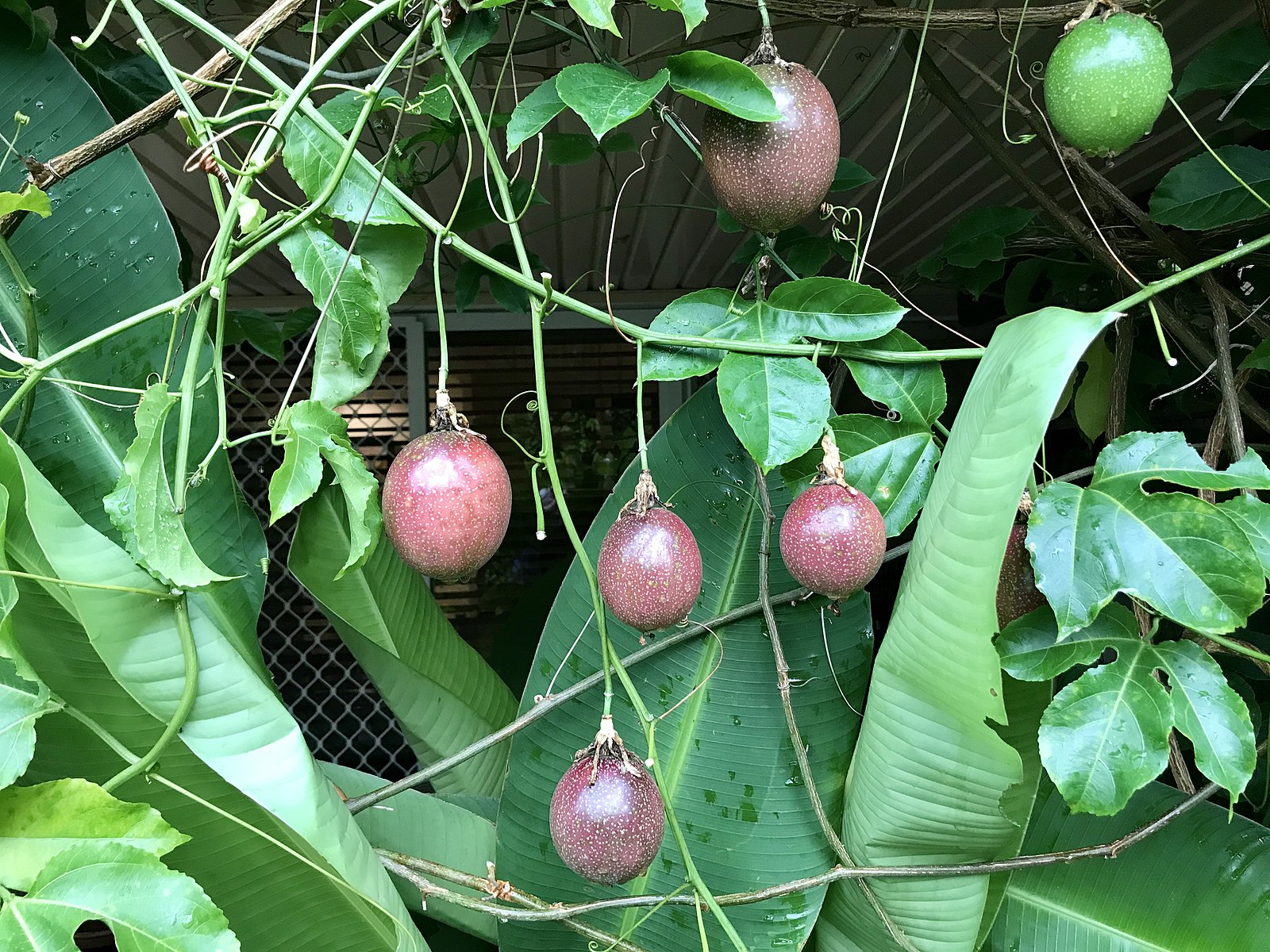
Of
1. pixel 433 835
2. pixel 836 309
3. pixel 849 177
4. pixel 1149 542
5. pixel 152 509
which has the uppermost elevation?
pixel 849 177

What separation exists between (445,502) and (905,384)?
331mm

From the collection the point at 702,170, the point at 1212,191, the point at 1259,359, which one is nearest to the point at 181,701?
the point at 1259,359

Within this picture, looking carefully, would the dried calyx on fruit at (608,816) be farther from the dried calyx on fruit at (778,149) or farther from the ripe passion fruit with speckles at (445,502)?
the dried calyx on fruit at (778,149)

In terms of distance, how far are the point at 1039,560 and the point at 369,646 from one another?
563mm

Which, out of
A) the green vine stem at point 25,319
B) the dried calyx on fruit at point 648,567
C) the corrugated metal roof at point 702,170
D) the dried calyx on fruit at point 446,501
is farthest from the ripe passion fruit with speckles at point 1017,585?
the green vine stem at point 25,319

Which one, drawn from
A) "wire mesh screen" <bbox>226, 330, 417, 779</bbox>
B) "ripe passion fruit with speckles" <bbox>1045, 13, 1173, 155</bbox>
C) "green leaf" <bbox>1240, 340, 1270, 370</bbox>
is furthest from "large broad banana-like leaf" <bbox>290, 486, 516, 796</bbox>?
"wire mesh screen" <bbox>226, 330, 417, 779</bbox>

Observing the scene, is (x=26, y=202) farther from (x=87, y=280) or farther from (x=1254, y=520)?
(x=1254, y=520)

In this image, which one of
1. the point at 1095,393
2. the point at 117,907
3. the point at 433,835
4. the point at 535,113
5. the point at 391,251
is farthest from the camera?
the point at 1095,393

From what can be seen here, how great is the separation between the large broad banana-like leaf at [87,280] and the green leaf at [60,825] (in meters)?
0.18

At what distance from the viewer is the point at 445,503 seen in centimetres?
51

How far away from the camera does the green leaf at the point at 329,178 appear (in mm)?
617

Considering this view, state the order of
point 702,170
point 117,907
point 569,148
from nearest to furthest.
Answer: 1. point 117,907
2. point 569,148
3. point 702,170

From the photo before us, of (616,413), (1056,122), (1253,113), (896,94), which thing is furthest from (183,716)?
(616,413)

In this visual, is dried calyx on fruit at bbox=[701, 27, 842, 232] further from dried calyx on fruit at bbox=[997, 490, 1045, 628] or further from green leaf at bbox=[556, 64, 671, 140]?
dried calyx on fruit at bbox=[997, 490, 1045, 628]
